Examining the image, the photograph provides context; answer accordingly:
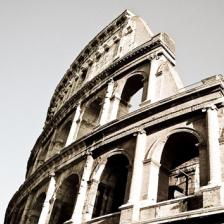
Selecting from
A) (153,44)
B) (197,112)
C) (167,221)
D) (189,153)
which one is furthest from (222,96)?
(153,44)

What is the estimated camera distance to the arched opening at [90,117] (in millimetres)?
15227

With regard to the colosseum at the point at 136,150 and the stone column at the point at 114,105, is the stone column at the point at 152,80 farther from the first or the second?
the stone column at the point at 114,105

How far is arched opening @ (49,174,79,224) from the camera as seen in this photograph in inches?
494

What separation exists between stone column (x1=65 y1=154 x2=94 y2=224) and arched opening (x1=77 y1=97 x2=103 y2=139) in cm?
332

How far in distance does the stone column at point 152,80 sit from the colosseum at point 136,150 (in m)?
0.04

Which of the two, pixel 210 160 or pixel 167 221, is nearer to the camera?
pixel 167 221

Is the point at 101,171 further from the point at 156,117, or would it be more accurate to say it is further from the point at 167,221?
the point at 167,221

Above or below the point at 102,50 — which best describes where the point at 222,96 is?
below

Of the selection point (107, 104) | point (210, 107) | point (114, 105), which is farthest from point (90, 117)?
point (210, 107)

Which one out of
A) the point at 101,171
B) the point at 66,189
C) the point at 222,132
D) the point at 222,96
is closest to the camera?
the point at 222,132

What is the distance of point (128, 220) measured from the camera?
8.71 metres

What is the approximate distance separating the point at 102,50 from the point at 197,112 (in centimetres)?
993

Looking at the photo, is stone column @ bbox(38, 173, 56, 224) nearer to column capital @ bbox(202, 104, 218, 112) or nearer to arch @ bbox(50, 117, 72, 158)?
arch @ bbox(50, 117, 72, 158)

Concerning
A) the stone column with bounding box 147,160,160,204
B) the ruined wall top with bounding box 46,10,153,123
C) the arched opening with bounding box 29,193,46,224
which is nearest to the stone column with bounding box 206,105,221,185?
the stone column with bounding box 147,160,160,204
